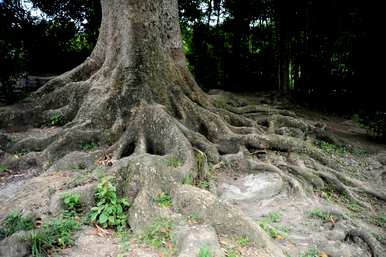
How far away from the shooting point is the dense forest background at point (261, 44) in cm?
1176

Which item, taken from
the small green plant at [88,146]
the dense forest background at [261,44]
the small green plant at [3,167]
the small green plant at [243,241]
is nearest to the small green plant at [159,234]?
the small green plant at [243,241]

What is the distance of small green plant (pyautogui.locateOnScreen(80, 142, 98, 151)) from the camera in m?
6.46

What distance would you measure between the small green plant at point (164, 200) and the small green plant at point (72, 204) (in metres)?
0.94

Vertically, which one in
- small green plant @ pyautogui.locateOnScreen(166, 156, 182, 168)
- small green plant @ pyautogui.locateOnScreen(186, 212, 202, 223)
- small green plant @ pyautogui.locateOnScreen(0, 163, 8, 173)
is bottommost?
small green plant @ pyautogui.locateOnScreen(186, 212, 202, 223)

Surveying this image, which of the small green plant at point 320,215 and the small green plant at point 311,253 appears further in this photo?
the small green plant at point 320,215

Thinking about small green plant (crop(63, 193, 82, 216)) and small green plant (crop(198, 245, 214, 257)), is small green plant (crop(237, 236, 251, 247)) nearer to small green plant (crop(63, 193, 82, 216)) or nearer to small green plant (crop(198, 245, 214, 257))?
small green plant (crop(198, 245, 214, 257))

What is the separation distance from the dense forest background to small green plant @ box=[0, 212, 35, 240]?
22.1 ft

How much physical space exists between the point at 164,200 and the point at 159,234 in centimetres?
59

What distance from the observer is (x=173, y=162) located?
18.0 feet

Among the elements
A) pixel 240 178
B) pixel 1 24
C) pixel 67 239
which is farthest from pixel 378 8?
pixel 1 24

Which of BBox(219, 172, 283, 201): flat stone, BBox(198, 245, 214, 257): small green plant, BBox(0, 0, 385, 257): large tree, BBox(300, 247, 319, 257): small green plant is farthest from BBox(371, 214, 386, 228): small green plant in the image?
BBox(198, 245, 214, 257): small green plant

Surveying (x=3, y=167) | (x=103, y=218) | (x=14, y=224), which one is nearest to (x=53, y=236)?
(x=14, y=224)

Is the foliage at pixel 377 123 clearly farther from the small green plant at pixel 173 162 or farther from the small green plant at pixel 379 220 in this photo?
the small green plant at pixel 173 162

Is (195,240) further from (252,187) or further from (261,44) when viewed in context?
(261,44)
